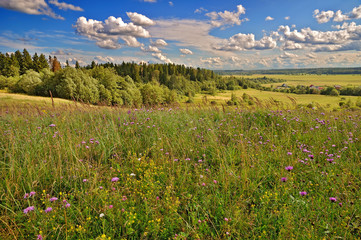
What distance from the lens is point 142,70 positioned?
108m

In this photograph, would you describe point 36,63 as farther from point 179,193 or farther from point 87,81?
point 179,193

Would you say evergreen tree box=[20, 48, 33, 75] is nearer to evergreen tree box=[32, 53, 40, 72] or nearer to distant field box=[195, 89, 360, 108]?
evergreen tree box=[32, 53, 40, 72]

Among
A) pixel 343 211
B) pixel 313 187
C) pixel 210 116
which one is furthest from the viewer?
pixel 210 116

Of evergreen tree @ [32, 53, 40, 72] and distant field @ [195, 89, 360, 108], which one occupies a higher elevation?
evergreen tree @ [32, 53, 40, 72]

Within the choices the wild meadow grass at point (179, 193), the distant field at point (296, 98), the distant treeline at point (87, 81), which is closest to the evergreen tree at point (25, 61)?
the distant treeline at point (87, 81)

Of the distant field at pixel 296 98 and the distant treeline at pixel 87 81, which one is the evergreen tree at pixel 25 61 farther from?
the distant field at pixel 296 98

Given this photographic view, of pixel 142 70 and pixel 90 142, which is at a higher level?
pixel 142 70

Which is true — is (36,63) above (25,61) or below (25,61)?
below

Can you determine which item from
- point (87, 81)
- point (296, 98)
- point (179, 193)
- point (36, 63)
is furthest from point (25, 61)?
point (179, 193)

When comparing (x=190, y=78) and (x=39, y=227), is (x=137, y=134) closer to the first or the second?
(x=39, y=227)

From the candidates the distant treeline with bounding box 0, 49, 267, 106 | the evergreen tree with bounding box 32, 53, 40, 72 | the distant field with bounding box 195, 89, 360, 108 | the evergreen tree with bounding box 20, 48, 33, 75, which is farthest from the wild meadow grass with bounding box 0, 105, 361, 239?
the evergreen tree with bounding box 20, 48, 33, 75

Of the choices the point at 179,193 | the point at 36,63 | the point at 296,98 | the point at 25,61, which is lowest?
the point at 179,193

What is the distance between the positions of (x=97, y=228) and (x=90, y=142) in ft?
7.28

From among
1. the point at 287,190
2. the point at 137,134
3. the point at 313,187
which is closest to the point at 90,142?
the point at 137,134
